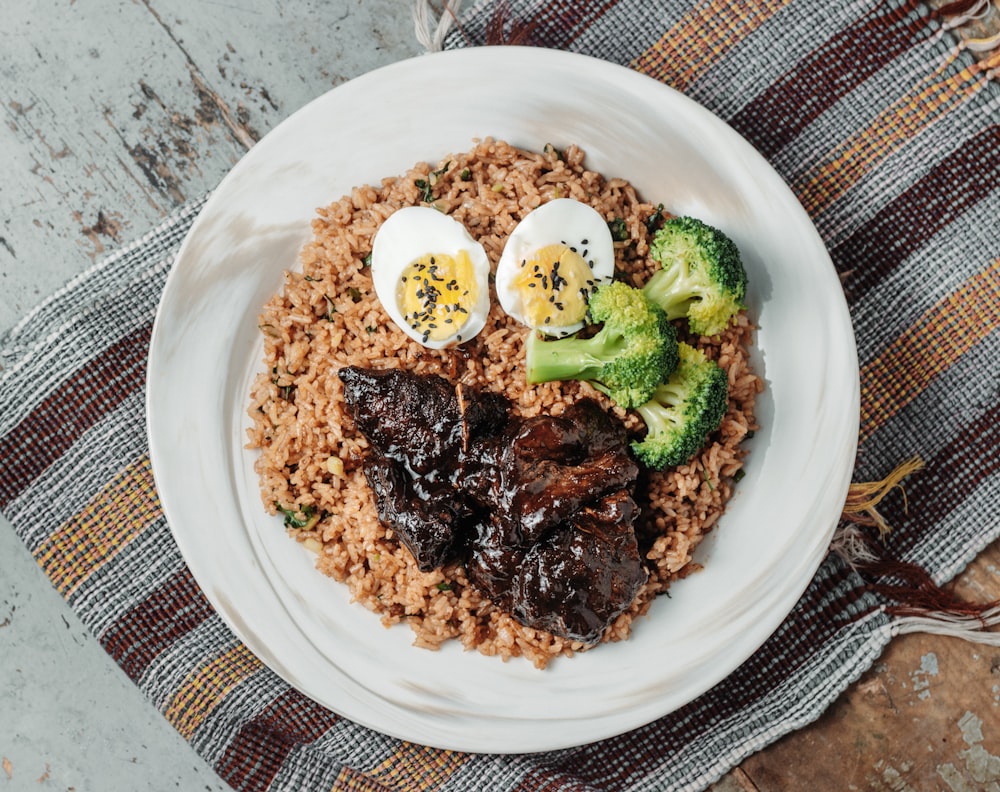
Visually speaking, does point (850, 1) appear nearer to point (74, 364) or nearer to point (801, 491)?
point (801, 491)

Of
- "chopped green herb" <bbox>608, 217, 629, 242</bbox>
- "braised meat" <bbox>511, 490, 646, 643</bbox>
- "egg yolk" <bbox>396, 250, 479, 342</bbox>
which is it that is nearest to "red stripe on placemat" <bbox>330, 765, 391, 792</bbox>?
"braised meat" <bbox>511, 490, 646, 643</bbox>

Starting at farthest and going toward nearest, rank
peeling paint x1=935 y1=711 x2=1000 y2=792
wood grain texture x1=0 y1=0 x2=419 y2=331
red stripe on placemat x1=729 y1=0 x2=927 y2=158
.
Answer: wood grain texture x1=0 y1=0 x2=419 y2=331, peeling paint x1=935 y1=711 x2=1000 y2=792, red stripe on placemat x1=729 y1=0 x2=927 y2=158

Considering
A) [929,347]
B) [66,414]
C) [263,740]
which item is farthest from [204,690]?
[929,347]

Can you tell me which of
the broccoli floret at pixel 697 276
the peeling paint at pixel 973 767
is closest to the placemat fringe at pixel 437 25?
the broccoli floret at pixel 697 276

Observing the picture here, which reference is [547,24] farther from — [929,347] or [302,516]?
[302,516]

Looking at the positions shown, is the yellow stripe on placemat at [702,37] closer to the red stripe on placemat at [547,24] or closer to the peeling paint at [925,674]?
the red stripe on placemat at [547,24]

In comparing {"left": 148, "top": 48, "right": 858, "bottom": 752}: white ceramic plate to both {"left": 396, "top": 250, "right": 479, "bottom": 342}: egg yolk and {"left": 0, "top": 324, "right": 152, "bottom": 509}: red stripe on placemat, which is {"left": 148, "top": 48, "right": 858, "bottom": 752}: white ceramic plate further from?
{"left": 396, "top": 250, "right": 479, "bottom": 342}: egg yolk
